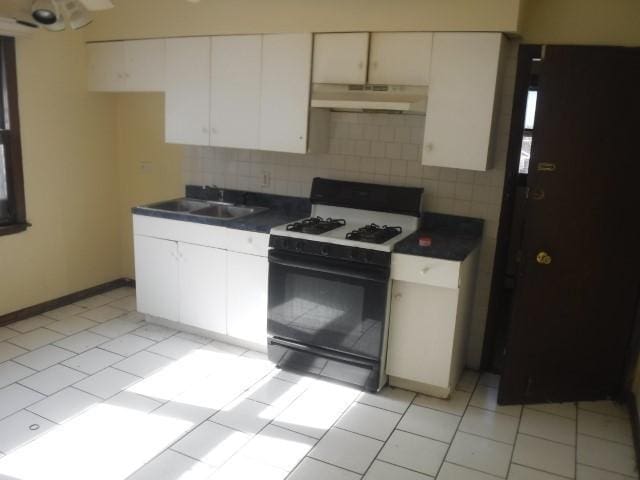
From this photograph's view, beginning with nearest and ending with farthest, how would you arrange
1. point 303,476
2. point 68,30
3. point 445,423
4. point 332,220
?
point 303,476, point 445,423, point 332,220, point 68,30

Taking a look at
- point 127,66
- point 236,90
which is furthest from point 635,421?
point 127,66

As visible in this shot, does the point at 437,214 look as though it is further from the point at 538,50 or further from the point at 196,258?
the point at 196,258

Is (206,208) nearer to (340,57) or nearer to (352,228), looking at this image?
(352,228)

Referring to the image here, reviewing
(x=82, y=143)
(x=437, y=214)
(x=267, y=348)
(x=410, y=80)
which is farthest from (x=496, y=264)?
(x=82, y=143)

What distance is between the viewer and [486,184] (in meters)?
3.22

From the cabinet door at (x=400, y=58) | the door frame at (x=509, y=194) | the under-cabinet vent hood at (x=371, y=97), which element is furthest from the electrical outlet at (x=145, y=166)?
the door frame at (x=509, y=194)

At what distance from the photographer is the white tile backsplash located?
10.5ft

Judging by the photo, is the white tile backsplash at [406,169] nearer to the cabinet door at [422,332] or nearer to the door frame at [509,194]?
the door frame at [509,194]

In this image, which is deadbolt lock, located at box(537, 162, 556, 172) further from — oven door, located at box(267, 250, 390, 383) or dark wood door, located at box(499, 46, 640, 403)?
oven door, located at box(267, 250, 390, 383)

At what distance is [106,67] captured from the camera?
12.9 feet

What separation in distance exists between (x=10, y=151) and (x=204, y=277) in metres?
1.60

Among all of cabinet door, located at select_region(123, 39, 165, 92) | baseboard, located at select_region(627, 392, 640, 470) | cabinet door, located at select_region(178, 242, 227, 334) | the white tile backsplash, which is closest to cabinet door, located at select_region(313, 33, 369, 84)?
the white tile backsplash

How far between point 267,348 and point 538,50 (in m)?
2.35

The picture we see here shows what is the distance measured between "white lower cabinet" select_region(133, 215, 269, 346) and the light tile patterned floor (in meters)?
0.23
